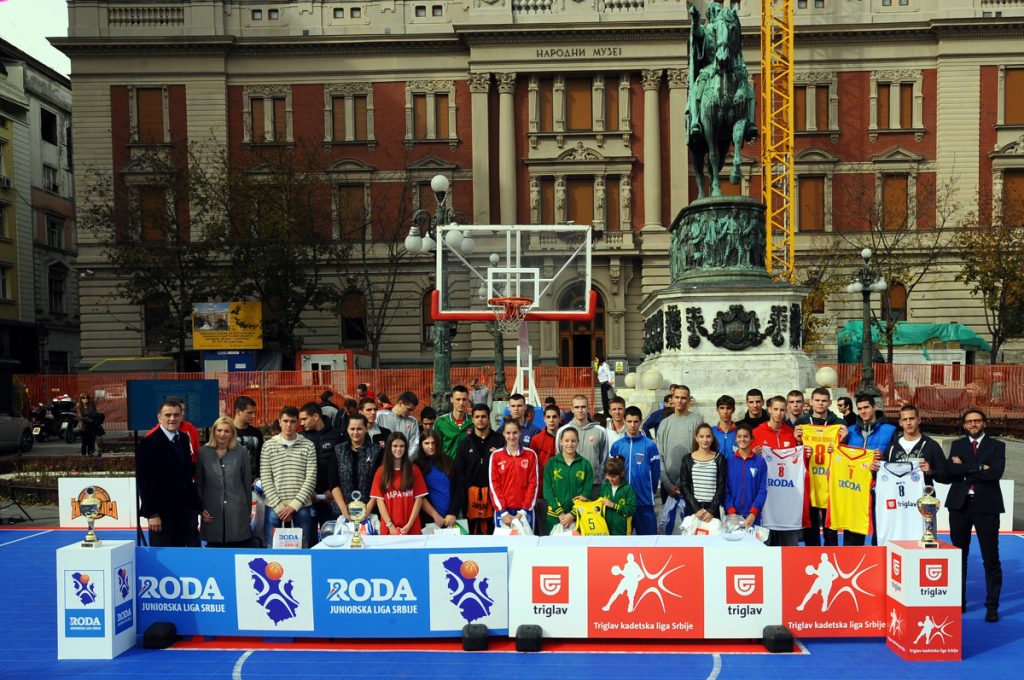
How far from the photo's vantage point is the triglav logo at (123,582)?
7480 millimetres

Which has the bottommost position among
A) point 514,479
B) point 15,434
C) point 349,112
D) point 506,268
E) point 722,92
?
point 15,434

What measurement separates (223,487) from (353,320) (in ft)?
120

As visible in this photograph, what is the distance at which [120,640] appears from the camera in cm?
748

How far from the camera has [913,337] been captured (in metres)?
36.0

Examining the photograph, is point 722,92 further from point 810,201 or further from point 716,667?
point 810,201

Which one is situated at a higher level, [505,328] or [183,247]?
[183,247]

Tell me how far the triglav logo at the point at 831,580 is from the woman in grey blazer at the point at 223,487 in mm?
5388

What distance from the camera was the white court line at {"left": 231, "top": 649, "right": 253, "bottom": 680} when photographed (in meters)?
6.94

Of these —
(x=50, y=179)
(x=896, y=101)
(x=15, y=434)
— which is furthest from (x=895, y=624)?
(x=50, y=179)

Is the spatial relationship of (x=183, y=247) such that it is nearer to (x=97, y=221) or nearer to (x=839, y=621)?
(x=97, y=221)

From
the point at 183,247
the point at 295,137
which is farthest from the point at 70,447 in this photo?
the point at 295,137

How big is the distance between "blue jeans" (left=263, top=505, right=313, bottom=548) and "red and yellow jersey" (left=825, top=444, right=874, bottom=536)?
555 centimetres

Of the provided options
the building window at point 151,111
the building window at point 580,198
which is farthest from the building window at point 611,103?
the building window at point 151,111

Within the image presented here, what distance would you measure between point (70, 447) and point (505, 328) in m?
15.6
